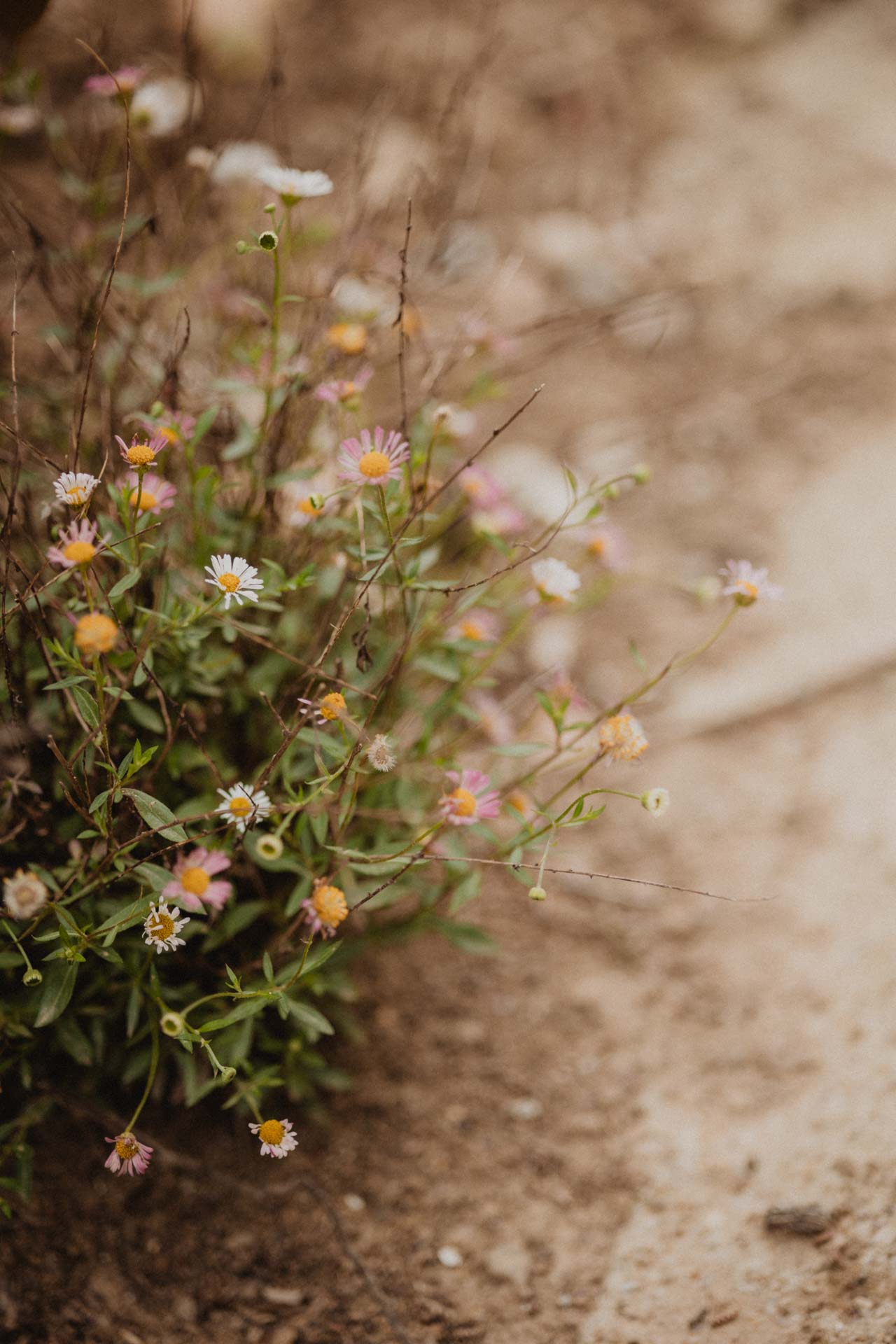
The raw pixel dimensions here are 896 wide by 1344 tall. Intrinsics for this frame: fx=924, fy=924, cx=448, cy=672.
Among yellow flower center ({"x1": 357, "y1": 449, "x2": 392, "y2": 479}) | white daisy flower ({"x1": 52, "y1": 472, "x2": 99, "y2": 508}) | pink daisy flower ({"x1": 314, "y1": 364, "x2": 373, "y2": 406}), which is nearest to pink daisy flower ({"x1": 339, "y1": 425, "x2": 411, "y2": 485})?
yellow flower center ({"x1": 357, "y1": 449, "x2": 392, "y2": 479})

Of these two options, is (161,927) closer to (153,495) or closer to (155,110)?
(153,495)

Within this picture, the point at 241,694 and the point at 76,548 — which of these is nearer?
the point at 76,548

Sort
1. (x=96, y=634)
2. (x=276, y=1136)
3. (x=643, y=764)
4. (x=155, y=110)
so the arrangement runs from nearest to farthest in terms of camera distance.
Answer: (x=96, y=634)
(x=276, y=1136)
(x=155, y=110)
(x=643, y=764)

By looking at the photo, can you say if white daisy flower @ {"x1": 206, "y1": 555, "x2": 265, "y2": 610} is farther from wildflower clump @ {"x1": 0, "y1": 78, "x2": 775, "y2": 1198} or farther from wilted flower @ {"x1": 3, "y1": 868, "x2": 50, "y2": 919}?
wilted flower @ {"x1": 3, "y1": 868, "x2": 50, "y2": 919}

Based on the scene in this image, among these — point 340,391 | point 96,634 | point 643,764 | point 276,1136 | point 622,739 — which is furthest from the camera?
point 643,764

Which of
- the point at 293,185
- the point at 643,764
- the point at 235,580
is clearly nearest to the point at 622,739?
the point at 235,580

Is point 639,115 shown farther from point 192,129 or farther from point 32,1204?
point 32,1204

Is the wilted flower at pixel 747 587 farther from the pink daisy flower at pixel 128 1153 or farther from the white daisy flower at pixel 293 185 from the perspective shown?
the pink daisy flower at pixel 128 1153
